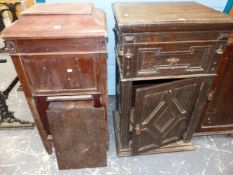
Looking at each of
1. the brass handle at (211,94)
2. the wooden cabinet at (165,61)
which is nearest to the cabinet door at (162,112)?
the wooden cabinet at (165,61)

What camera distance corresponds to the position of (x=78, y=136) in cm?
133

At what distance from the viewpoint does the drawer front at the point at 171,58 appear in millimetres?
1078

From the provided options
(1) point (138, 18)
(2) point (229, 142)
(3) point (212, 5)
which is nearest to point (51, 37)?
(1) point (138, 18)

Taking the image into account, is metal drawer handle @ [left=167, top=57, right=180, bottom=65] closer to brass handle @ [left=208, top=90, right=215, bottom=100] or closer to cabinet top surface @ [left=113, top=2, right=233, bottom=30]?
cabinet top surface @ [left=113, top=2, right=233, bottom=30]

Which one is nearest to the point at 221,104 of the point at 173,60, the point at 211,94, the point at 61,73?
the point at 211,94

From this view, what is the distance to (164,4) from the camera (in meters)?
1.32

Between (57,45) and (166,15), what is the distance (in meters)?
0.61

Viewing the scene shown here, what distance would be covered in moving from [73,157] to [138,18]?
1.05 metres

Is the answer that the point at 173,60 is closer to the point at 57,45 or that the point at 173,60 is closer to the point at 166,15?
the point at 166,15

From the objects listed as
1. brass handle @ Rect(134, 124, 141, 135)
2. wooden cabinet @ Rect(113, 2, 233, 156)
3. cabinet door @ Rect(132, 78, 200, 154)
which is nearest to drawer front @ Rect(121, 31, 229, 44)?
wooden cabinet @ Rect(113, 2, 233, 156)

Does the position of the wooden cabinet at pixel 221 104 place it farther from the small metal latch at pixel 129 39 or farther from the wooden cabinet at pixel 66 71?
the wooden cabinet at pixel 66 71

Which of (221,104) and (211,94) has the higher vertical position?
(211,94)

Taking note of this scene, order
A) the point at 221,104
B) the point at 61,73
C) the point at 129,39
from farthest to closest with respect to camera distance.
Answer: the point at 221,104 → the point at 61,73 → the point at 129,39

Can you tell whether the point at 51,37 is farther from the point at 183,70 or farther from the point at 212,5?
the point at 212,5
